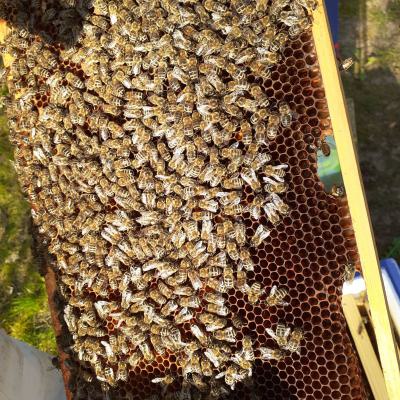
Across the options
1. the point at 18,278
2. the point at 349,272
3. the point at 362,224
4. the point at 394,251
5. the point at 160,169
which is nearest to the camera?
the point at 362,224

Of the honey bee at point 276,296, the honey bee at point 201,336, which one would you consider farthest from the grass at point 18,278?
the honey bee at point 276,296

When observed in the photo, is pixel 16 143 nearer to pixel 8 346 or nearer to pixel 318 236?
pixel 8 346

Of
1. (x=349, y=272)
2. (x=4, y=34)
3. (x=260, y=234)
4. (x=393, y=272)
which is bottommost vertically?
(x=393, y=272)

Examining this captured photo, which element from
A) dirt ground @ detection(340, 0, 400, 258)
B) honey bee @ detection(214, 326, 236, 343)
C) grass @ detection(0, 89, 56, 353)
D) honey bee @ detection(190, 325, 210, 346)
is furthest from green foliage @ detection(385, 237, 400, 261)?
grass @ detection(0, 89, 56, 353)

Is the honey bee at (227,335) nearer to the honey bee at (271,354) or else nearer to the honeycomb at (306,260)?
the honeycomb at (306,260)

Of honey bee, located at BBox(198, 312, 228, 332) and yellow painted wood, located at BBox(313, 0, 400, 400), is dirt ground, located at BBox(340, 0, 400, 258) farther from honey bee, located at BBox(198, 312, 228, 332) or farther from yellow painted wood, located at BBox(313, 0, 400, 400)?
honey bee, located at BBox(198, 312, 228, 332)

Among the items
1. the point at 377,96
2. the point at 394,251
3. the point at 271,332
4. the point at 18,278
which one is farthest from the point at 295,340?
the point at 18,278

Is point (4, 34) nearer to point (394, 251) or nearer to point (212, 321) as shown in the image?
point (212, 321)
